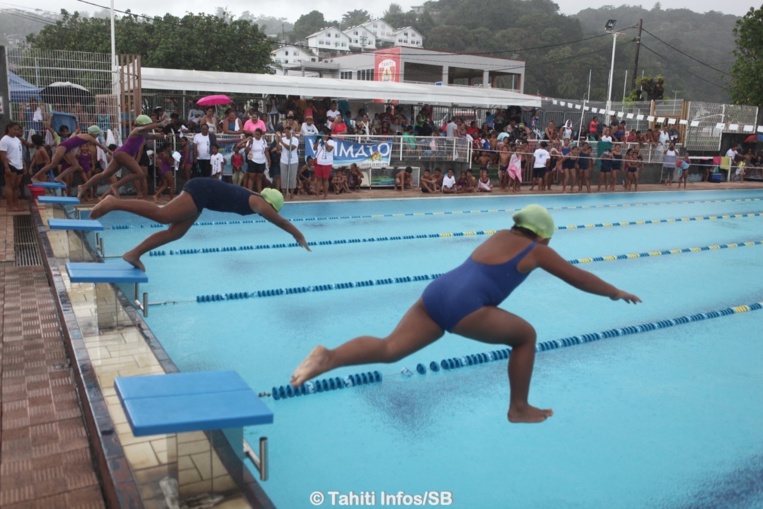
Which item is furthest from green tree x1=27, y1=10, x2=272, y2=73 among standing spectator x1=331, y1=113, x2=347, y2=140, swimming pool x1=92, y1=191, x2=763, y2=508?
swimming pool x1=92, y1=191, x2=763, y2=508

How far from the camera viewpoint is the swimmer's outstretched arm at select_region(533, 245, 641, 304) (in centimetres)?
313

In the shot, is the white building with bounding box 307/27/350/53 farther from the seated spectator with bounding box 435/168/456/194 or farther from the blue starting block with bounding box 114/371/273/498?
the blue starting block with bounding box 114/371/273/498

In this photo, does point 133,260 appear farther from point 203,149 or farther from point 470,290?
point 203,149

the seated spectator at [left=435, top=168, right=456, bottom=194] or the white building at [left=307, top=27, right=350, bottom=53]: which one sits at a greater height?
the white building at [left=307, top=27, right=350, bottom=53]

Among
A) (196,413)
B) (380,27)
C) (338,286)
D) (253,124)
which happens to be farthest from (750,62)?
(380,27)

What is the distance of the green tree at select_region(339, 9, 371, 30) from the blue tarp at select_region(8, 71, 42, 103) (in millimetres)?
110321

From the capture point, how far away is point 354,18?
12081 cm

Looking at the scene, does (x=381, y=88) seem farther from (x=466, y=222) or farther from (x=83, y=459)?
(x=83, y=459)

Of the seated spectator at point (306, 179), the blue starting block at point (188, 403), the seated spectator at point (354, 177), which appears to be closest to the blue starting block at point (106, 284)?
the blue starting block at point (188, 403)

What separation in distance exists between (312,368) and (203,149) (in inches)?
431

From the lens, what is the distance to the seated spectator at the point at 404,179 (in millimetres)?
16422

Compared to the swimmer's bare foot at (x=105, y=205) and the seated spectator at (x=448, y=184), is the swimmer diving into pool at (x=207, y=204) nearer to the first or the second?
the swimmer's bare foot at (x=105, y=205)

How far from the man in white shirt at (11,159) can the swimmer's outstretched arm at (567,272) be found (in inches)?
413

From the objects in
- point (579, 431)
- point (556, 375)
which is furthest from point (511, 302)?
point (579, 431)
